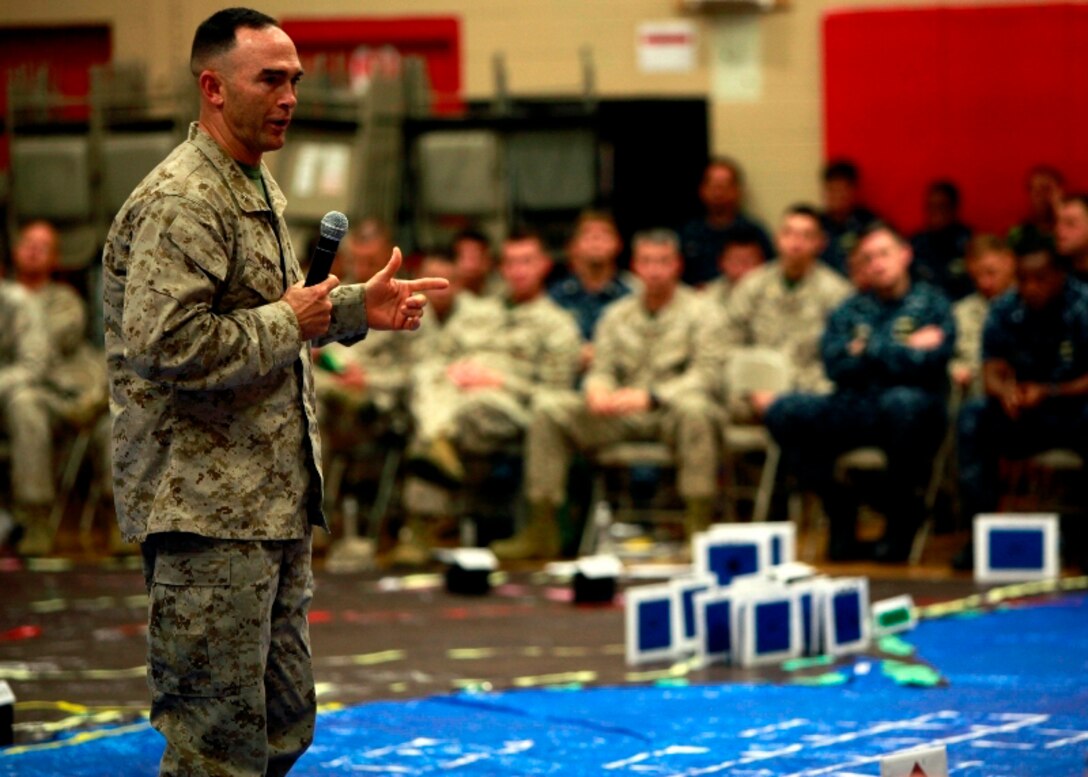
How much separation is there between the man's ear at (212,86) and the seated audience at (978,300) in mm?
5759

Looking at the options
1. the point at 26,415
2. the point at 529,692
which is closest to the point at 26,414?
the point at 26,415

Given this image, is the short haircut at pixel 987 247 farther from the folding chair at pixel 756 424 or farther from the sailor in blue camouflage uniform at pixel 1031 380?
the folding chair at pixel 756 424

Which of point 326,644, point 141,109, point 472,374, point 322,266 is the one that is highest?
point 141,109

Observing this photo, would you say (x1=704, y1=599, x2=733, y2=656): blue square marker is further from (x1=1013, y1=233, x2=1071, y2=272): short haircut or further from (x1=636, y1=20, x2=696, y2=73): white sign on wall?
(x1=636, y1=20, x2=696, y2=73): white sign on wall

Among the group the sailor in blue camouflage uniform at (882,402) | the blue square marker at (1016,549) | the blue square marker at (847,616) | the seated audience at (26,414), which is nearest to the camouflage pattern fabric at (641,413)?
the sailor in blue camouflage uniform at (882,402)

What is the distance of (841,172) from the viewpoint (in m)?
10.3

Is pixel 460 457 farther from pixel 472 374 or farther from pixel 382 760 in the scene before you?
pixel 382 760

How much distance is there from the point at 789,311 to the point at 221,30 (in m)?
5.66

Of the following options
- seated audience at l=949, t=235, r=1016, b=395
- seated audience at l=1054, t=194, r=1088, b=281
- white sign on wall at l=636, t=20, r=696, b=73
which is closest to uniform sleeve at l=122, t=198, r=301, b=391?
seated audience at l=1054, t=194, r=1088, b=281

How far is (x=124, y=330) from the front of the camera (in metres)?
3.09

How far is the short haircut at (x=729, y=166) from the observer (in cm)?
1041

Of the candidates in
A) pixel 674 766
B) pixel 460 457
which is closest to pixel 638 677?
pixel 674 766

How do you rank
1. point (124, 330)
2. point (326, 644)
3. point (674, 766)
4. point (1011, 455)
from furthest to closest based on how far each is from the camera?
1. point (1011, 455)
2. point (326, 644)
3. point (674, 766)
4. point (124, 330)

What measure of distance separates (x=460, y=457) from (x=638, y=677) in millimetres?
3157
